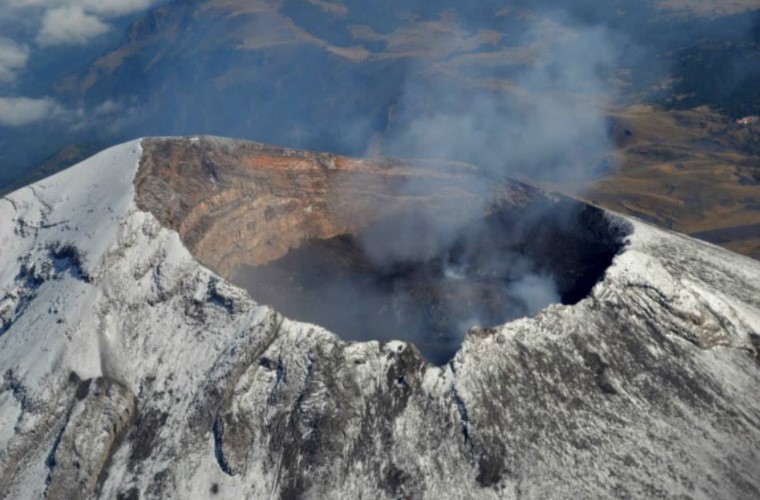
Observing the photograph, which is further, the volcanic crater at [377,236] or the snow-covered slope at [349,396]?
the volcanic crater at [377,236]

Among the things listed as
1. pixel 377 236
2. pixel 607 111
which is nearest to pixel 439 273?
pixel 377 236

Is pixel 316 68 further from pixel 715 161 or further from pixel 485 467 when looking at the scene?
pixel 485 467

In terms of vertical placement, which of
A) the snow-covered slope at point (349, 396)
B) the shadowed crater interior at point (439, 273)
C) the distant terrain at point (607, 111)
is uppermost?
the snow-covered slope at point (349, 396)

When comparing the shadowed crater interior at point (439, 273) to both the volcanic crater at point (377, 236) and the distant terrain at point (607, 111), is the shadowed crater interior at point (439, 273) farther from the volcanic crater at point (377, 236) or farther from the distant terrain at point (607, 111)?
the distant terrain at point (607, 111)

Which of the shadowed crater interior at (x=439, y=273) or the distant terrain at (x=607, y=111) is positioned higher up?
the shadowed crater interior at (x=439, y=273)

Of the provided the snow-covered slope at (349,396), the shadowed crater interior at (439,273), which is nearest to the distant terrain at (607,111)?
the shadowed crater interior at (439,273)

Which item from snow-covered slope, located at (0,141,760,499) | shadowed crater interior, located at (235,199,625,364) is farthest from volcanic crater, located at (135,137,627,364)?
snow-covered slope, located at (0,141,760,499)

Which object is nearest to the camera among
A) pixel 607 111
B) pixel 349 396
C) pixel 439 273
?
pixel 349 396

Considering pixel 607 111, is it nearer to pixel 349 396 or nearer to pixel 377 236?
pixel 377 236
